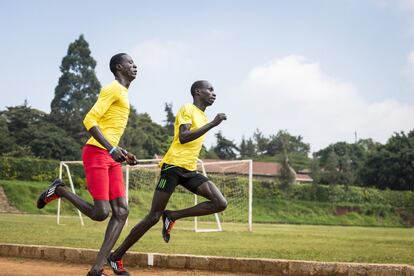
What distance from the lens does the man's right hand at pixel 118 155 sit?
5.55m

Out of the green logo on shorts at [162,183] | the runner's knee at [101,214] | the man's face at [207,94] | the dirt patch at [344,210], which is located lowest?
the dirt patch at [344,210]

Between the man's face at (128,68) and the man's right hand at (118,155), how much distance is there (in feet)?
3.45

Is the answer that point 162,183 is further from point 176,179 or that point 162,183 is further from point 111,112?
point 111,112

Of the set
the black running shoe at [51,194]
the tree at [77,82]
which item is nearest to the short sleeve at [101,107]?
the black running shoe at [51,194]

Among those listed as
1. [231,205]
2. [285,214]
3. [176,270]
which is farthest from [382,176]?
[176,270]

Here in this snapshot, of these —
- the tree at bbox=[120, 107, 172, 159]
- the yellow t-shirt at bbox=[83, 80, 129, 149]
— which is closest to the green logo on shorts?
the yellow t-shirt at bbox=[83, 80, 129, 149]

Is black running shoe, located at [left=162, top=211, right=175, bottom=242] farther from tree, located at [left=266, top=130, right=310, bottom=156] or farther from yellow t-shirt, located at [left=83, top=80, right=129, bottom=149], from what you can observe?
tree, located at [left=266, top=130, right=310, bottom=156]

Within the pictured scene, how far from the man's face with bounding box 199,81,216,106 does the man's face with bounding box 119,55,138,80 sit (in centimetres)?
96

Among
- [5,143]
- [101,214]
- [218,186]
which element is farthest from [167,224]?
[5,143]

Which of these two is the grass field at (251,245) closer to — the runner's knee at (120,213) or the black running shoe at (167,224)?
the black running shoe at (167,224)

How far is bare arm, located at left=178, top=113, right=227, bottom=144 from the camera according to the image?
6.27 metres

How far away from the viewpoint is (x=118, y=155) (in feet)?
18.2

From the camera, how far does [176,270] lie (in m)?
7.13

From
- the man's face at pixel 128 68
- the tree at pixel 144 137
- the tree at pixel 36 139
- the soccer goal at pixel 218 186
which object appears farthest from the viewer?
the tree at pixel 144 137
